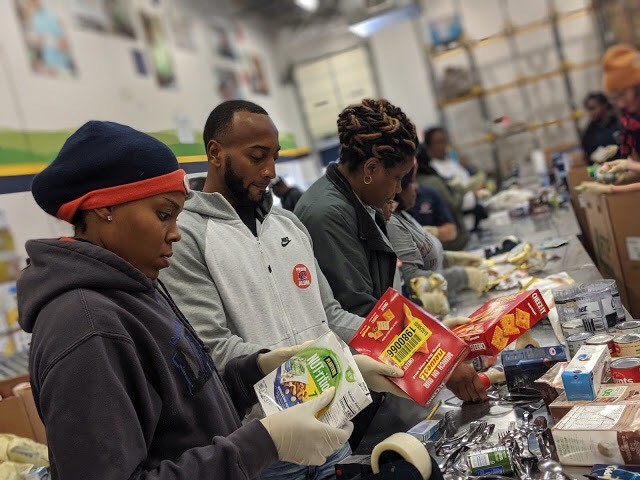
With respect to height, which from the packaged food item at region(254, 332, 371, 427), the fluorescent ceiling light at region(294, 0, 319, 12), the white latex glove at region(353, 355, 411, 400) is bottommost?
the white latex glove at region(353, 355, 411, 400)

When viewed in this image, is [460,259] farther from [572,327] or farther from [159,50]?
[159,50]

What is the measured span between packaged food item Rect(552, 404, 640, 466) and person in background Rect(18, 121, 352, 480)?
443 mm

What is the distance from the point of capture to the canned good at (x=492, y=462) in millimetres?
1436

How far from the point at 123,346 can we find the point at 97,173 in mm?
310

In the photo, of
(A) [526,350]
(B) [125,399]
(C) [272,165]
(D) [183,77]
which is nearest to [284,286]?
(C) [272,165]

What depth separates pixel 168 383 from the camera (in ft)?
3.98

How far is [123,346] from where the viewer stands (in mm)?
1138

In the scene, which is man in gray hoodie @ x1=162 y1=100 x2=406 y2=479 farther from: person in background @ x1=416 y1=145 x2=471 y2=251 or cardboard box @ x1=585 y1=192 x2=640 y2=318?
person in background @ x1=416 y1=145 x2=471 y2=251

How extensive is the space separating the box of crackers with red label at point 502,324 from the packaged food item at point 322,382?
0.64 m

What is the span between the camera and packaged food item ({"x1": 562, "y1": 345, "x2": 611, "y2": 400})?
151 cm

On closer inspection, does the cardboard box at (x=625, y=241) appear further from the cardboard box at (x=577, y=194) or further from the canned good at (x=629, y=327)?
the cardboard box at (x=577, y=194)

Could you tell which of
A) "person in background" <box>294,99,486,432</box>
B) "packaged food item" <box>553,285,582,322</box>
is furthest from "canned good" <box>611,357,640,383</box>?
"person in background" <box>294,99,486,432</box>

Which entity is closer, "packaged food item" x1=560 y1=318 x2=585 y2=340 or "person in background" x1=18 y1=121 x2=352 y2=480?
"person in background" x1=18 y1=121 x2=352 y2=480

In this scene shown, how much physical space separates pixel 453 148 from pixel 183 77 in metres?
6.68
